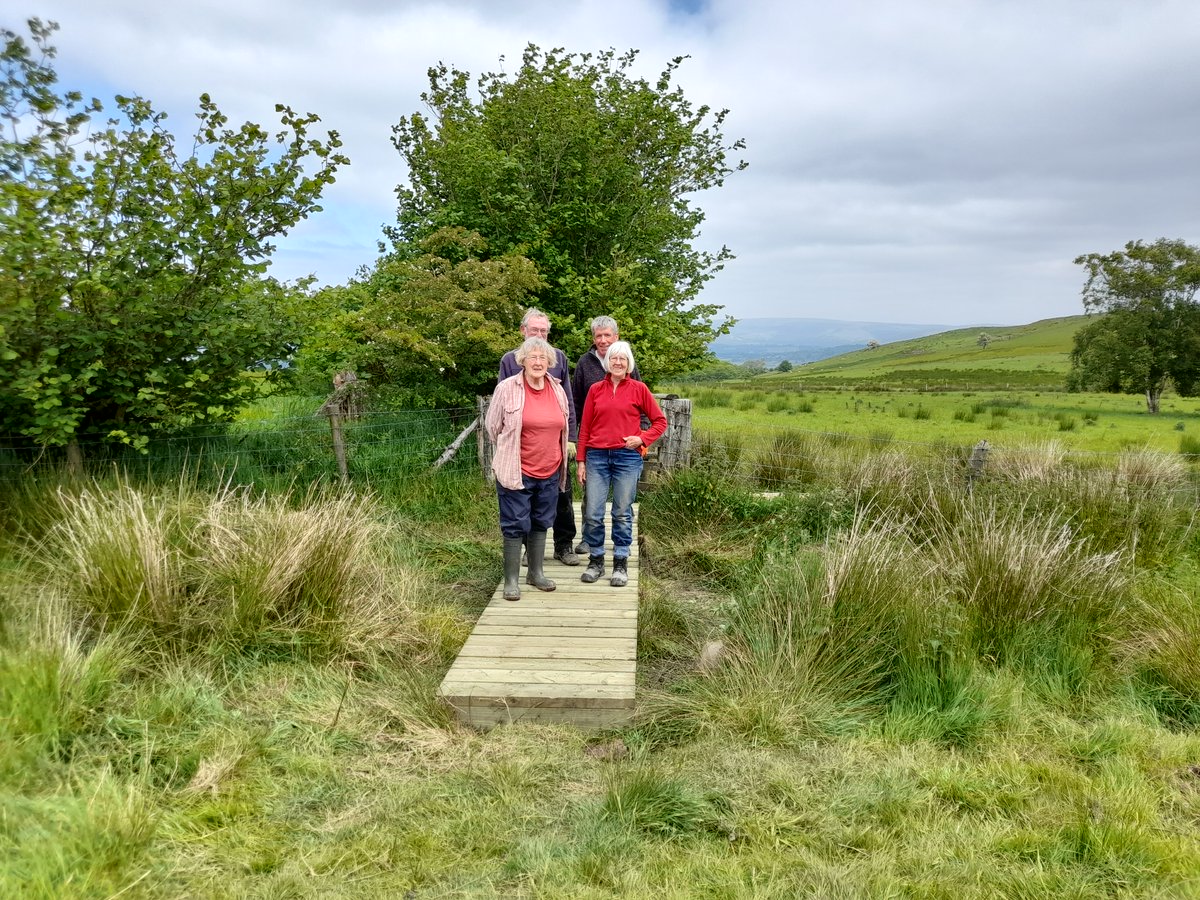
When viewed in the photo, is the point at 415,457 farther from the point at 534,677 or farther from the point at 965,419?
the point at 965,419

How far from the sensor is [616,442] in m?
5.25

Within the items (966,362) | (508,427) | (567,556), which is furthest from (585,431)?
(966,362)

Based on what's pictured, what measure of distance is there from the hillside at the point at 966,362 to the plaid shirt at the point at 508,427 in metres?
Answer: 41.4

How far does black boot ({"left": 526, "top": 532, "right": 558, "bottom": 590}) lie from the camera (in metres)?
5.36

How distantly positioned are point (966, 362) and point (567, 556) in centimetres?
8127

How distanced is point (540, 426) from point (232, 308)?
3.36 metres

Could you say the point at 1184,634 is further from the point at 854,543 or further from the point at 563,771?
the point at 563,771

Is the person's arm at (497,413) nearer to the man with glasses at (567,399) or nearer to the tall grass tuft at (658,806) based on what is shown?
the man with glasses at (567,399)

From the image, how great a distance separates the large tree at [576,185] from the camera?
1084 cm

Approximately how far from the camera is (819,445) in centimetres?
1057

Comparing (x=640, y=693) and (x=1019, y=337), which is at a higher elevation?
(x=1019, y=337)

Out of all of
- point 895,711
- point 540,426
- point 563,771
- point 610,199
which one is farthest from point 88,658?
point 610,199

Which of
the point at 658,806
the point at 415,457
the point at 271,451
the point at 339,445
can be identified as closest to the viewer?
the point at 658,806

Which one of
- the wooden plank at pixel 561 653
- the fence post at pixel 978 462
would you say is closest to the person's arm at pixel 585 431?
the wooden plank at pixel 561 653
